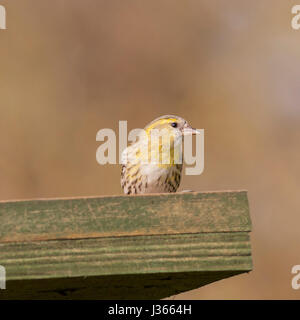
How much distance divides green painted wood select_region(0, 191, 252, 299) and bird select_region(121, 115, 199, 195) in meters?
1.57

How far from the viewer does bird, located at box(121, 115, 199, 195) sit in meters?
3.86

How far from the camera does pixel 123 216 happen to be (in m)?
2.24

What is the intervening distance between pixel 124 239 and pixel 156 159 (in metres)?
1.80

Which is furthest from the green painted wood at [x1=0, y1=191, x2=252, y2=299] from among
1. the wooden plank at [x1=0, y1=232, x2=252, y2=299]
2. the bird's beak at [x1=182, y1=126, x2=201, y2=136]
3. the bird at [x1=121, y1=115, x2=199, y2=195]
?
the bird's beak at [x1=182, y1=126, x2=201, y2=136]

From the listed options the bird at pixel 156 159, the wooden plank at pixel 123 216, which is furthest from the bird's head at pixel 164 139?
the wooden plank at pixel 123 216

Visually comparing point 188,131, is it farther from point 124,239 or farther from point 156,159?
point 124,239

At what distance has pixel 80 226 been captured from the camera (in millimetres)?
2219

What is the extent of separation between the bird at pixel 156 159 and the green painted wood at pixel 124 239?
1.57 meters

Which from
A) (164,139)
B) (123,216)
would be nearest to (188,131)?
(164,139)

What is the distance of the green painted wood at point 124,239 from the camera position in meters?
2.18

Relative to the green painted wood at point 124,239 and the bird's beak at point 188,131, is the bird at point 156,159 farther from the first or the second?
the green painted wood at point 124,239
